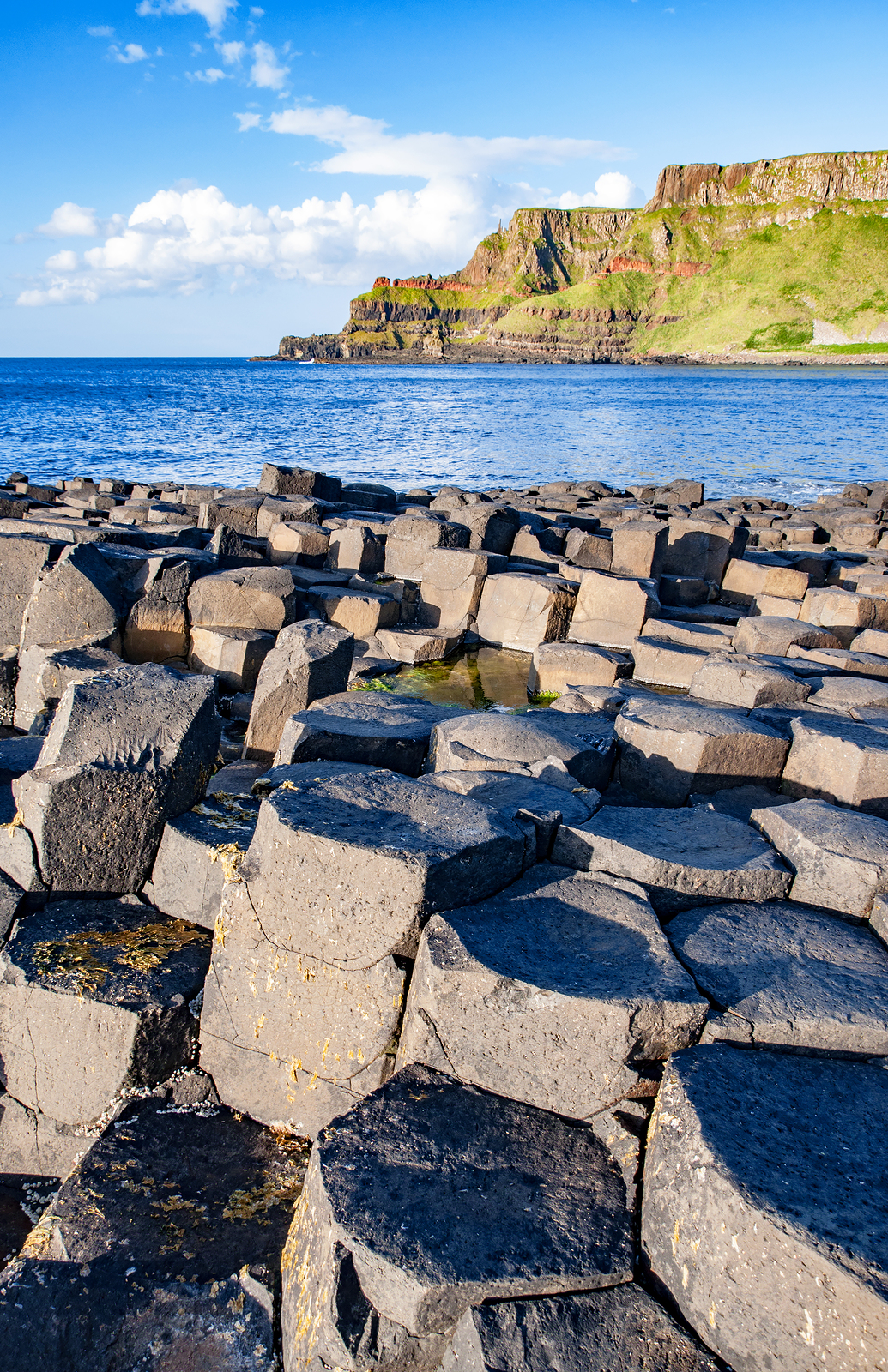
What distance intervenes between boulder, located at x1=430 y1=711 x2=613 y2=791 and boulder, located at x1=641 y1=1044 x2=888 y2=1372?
1.73 meters

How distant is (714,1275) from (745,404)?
54.7 m

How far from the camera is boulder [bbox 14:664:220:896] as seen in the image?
3.24 m

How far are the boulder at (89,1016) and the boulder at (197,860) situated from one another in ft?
0.60

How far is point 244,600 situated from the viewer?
7023 millimetres

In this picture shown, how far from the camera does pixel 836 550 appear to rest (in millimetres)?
11891

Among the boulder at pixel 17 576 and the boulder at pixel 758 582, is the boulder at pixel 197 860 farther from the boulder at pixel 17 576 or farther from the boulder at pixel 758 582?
the boulder at pixel 758 582

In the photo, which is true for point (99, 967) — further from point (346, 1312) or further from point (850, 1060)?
point (850, 1060)

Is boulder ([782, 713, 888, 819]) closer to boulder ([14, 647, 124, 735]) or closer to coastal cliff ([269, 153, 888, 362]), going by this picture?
boulder ([14, 647, 124, 735])

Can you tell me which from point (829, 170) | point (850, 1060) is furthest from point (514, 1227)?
point (829, 170)

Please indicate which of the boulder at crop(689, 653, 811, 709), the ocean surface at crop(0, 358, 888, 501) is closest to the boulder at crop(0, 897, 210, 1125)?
the boulder at crop(689, 653, 811, 709)

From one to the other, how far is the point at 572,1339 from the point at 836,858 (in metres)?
1.81

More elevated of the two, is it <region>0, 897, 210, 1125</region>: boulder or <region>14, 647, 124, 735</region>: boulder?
<region>14, 647, 124, 735</region>: boulder

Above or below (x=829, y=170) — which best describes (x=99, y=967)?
below

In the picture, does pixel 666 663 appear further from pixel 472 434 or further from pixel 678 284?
pixel 678 284
